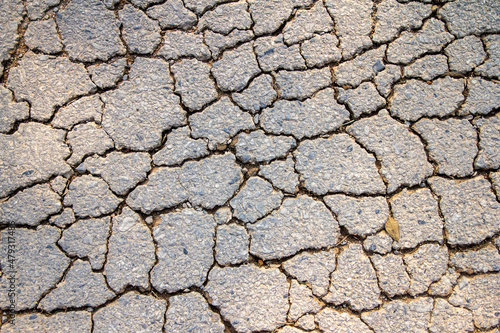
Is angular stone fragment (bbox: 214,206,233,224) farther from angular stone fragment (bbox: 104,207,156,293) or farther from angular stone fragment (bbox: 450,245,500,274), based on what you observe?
angular stone fragment (bbox: 450,245,500,274)

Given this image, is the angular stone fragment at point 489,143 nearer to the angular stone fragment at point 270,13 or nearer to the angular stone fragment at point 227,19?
the angular stone fragment at point 270,13

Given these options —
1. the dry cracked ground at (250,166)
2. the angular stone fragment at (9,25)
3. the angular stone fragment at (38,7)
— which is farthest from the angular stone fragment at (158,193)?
the angular stone fragment at (38,7)

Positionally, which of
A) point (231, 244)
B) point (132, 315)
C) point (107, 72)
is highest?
point (107, 72)

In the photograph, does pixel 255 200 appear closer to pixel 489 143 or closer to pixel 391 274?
pixel 391 274

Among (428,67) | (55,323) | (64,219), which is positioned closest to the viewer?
(55,323)

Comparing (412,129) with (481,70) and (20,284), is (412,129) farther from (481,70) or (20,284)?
(20,284)

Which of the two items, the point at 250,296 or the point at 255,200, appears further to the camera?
the point at 255,200

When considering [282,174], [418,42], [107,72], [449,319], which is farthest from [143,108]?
[449,319]
